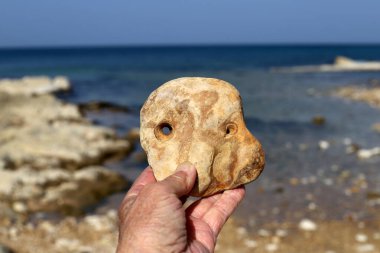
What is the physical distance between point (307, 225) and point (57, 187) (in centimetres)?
461

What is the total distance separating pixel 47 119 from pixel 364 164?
996cm

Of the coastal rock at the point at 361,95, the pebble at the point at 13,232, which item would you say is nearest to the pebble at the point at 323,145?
the pebble at the point at 13,232

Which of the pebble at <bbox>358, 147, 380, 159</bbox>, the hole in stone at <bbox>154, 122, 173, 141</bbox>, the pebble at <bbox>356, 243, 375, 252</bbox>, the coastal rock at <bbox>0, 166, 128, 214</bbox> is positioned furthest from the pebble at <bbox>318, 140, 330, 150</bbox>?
the hole in stone at <bbox>154, 122, 173, 141</bbox>

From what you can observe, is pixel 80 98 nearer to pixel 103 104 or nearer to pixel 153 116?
pixel 103 104

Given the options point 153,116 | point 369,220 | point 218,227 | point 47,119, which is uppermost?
point 153,116

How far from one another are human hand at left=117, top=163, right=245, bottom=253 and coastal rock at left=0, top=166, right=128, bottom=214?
5.17 meters

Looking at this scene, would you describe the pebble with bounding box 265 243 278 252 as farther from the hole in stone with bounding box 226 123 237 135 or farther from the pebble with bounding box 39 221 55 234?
the hole in stone with bounding box 226 123 237 135

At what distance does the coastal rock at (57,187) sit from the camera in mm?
8039

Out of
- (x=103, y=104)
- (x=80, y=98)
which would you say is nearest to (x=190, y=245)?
(x=103, y=104)

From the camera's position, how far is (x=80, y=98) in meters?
25.6

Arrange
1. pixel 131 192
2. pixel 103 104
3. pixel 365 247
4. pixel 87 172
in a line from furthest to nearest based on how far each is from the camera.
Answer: pixel 103 104 → pixel 87 172 → pixel 365 247 → pixel 131 192

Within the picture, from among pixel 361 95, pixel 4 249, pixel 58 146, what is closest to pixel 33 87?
pixel 58 146

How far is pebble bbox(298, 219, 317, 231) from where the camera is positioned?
6918mm

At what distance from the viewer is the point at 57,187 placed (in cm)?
887
